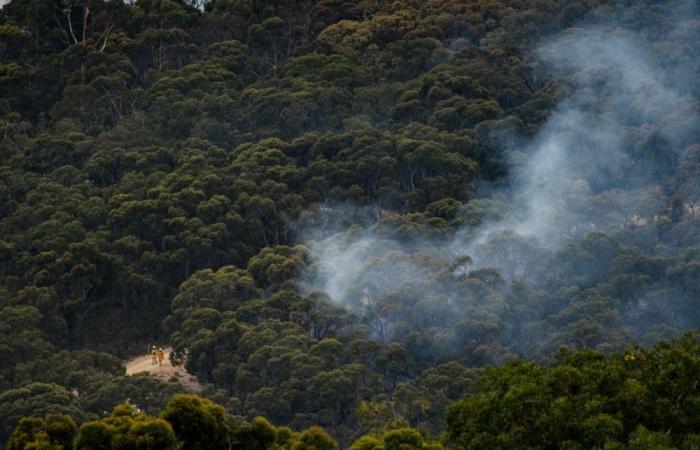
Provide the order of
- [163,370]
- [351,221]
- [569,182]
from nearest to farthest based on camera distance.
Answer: [163,370] → [351,221] → [569,182]

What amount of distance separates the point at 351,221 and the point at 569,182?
9296mm

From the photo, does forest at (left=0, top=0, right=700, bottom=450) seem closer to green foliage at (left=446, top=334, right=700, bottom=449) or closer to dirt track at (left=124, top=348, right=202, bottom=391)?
green foliage at (left=446, top=334, right=700, bottom=449)

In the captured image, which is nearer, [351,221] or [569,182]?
[351,221]

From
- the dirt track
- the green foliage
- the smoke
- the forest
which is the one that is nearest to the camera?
the green foliage

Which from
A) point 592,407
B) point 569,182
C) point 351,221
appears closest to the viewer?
point 592,407

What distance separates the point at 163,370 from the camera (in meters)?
59.9

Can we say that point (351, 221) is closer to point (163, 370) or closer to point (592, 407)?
point (163, 370)

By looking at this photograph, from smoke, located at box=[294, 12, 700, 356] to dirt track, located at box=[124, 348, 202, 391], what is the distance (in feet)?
19.6

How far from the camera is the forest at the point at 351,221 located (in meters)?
37.9

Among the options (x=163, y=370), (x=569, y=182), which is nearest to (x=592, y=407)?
(x=163, y=370)

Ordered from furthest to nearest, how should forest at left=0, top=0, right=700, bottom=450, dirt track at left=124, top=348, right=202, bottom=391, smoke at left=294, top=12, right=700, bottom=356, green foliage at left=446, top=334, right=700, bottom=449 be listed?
smoke at left=294, top=12, right=700, bottom=356
dirt track at left=124, top=348, right=202, bottom=391
forest at left=0, top=0, right=700, bottom=450
green foliage at left=446, top=334, right=700, bottom=449

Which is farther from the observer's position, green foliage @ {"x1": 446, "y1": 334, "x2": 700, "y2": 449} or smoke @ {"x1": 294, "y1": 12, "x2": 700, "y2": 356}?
smoke @ {"x1": 294, "y1": 12, "x2": 700, "y2": 356}

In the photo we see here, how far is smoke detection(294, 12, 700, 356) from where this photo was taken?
62594 mm

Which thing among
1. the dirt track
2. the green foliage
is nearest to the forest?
the green foliage
